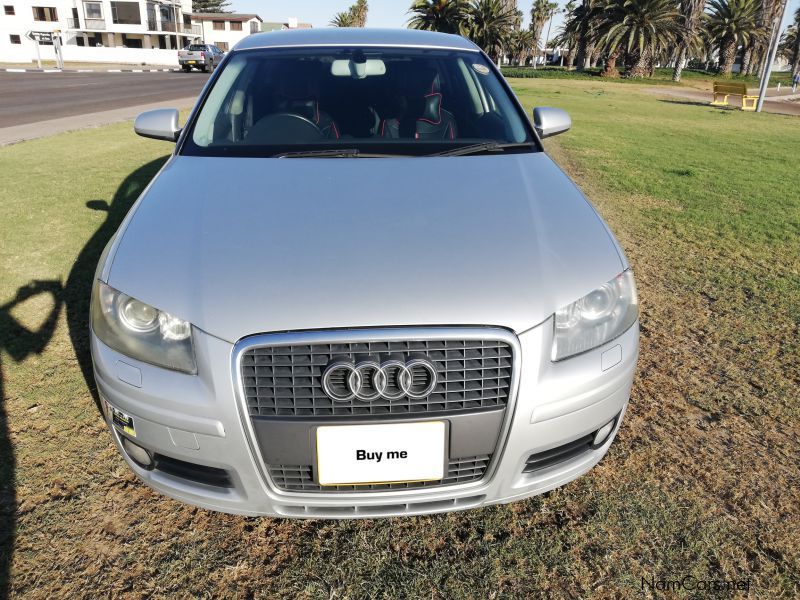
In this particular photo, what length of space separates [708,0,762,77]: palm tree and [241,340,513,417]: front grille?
58.6 m

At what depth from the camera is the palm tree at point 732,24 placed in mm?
47938

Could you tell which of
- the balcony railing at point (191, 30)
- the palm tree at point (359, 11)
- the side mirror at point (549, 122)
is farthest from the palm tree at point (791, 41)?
the side mirror at point (549, 122)

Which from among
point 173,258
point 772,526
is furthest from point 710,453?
point 173,258

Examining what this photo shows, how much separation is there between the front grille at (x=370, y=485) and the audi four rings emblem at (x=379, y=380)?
0.26 meters

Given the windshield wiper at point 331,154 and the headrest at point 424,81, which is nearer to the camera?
the windshield wiper at point 331,154

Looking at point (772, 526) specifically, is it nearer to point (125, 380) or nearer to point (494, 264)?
point (494, 264)

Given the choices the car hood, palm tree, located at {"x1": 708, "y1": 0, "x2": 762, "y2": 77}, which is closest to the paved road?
the car hood

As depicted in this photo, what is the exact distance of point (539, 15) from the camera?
83.9 metres

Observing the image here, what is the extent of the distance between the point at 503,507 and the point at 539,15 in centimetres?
9410

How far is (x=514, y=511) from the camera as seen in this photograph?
209 cm

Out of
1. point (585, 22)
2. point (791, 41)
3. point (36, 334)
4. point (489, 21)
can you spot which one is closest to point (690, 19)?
point (585, 22)

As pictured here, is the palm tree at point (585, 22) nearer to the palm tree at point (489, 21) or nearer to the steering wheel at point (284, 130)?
the palm tree at point (489, 21)

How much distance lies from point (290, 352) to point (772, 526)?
1.79 meters

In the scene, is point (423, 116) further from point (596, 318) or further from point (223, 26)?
point (223, 26)
